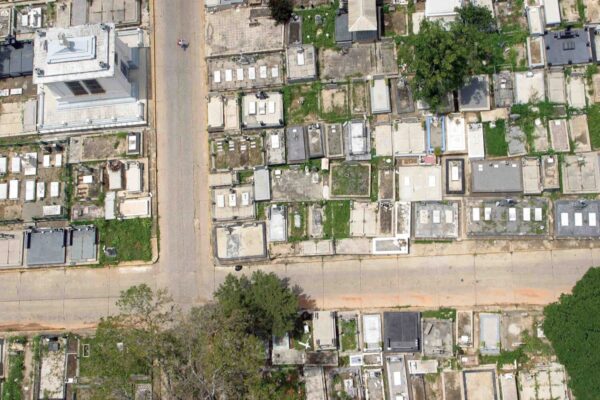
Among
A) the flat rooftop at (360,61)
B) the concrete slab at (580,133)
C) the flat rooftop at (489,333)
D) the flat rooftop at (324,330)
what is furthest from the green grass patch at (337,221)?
the concrete slab at (580,133)

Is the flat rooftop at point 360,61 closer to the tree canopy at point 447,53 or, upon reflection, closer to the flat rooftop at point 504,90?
the tree canopy at point 447,53

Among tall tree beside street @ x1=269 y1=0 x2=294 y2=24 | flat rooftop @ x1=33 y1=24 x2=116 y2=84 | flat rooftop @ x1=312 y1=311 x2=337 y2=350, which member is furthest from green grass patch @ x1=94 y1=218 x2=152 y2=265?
tall tree beside street @ x1=269 y1=0 x2=294 y2=24

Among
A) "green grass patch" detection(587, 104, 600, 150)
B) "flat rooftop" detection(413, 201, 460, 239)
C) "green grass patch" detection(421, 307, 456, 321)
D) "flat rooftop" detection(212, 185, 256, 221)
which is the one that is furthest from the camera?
"flat rooftop" detection(212, 185, 256, 221)

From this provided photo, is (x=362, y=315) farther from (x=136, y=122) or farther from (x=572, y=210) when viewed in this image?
(x=136, y=122)

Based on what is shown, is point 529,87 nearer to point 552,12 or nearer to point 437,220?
point 552,12

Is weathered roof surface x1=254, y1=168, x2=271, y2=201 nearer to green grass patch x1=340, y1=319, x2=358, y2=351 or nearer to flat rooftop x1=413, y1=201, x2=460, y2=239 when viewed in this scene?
green grass patch x1=340, y1=319, x2=358, y2=351

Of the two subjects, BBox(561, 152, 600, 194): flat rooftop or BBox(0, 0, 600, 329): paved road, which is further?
BBox(0, 0, 600, 329): paved road

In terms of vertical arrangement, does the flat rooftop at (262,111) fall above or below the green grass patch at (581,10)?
Answer: below

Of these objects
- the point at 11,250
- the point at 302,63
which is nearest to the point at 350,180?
the point at 302,63
